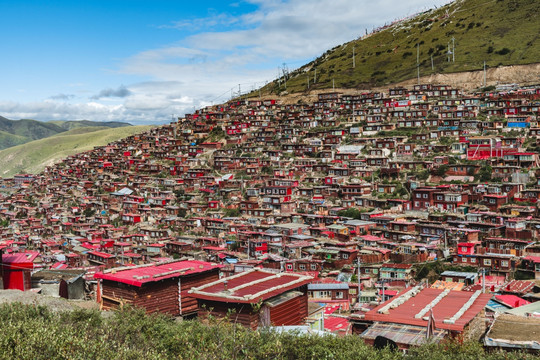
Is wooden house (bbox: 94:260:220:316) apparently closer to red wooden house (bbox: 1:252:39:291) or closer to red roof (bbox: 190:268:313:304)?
red roof (bbox: 190:268:313:304)

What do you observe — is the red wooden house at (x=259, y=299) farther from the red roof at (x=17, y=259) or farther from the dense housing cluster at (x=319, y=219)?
the red roof at (x=17, y=259)

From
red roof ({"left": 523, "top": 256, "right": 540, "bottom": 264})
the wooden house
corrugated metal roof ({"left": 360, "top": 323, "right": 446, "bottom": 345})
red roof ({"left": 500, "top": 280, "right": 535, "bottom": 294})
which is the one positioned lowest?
red roof ({"left": 500, "top": 280, "right": 535, "bottom": 294})

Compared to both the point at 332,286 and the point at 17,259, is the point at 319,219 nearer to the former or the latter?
the point at 332,286

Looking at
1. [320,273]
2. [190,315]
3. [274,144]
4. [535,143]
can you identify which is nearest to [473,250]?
[320,273]

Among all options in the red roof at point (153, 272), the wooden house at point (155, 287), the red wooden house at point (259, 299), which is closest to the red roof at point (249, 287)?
the red wooden house at point (259, 299)

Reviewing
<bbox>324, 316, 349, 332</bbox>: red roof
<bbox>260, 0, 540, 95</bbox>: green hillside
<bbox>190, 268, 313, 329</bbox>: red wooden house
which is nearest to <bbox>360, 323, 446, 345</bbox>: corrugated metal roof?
<bbox>190, 268, 313, 329</bbox>: red wooden house
